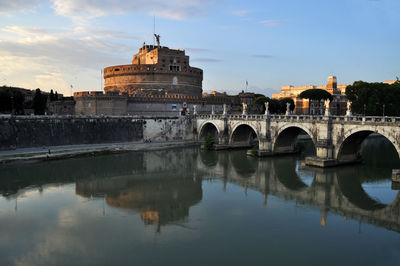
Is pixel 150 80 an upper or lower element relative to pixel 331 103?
upper

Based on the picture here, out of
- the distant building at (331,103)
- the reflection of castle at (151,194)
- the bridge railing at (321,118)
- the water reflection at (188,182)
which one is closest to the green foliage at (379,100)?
the bridge railing at (321,118)

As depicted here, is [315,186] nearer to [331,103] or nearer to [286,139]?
[286,139]

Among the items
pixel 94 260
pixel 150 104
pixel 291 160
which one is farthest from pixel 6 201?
pixel 150 104

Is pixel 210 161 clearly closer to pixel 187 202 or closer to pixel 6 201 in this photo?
pixel 187 202

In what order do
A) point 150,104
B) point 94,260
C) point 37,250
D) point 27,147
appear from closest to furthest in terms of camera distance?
point 94,260 → point 37,250 → point 27,147 → point 150,104

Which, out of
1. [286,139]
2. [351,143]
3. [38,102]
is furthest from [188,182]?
[38,102]

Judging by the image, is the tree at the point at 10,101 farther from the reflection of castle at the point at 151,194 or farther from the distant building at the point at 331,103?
the distant building at the point at 331,103

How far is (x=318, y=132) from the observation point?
89.1ft

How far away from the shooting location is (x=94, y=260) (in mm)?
11656

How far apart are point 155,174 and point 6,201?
10.3 m

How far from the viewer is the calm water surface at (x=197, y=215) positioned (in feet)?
40.0

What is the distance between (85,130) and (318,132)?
2558 cm

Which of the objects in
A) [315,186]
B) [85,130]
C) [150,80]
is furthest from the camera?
[150,80]

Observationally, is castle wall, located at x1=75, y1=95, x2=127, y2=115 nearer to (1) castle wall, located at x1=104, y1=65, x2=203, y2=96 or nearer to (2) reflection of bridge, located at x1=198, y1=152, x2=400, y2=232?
(1) castle wall, located at x1=104, y1=65, x2=203, y2=96
